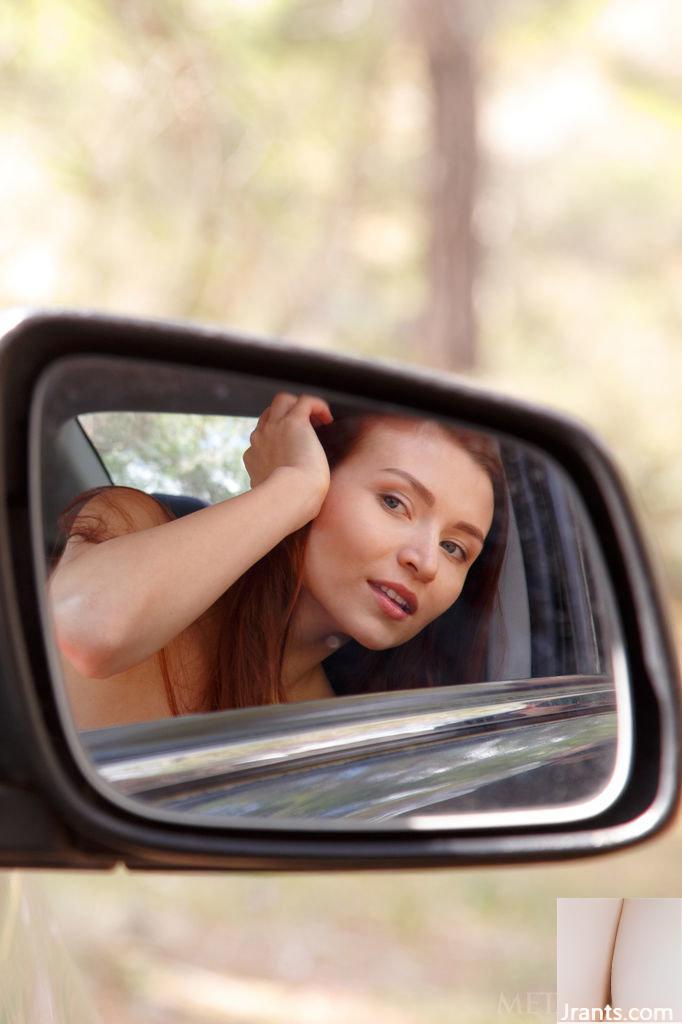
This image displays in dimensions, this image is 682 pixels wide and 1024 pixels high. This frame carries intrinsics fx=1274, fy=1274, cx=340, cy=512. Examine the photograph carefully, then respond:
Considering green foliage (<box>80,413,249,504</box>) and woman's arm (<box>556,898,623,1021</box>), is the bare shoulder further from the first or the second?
woman's arm (<box>556,898,623,1021</box>)

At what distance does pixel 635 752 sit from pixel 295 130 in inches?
601

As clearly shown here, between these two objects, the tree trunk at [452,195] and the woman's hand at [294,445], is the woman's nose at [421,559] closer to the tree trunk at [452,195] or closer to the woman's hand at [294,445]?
the woman's hand at [294,445]

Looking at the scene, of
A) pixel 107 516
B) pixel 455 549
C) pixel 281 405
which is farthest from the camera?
pixel 455 549

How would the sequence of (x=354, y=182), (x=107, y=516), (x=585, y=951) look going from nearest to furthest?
1. (x=107, y=516)
2. (x=585, y=951)
3. (x=354, y=182)

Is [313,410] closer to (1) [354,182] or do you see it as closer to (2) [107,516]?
(2) [107,516]

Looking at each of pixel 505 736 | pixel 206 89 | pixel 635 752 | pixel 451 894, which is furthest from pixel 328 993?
pixel 206 89

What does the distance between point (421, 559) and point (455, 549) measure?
94 millimetres

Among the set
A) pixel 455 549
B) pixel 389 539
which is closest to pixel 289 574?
pixel 389 539

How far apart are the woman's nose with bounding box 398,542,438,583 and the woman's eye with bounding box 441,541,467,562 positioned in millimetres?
24

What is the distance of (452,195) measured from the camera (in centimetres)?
1582

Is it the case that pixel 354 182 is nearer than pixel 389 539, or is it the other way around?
pixel 389 539

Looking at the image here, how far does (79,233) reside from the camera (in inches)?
615

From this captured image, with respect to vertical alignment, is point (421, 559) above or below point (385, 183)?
below

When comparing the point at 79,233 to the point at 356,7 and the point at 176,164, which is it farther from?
the point at 356,7
